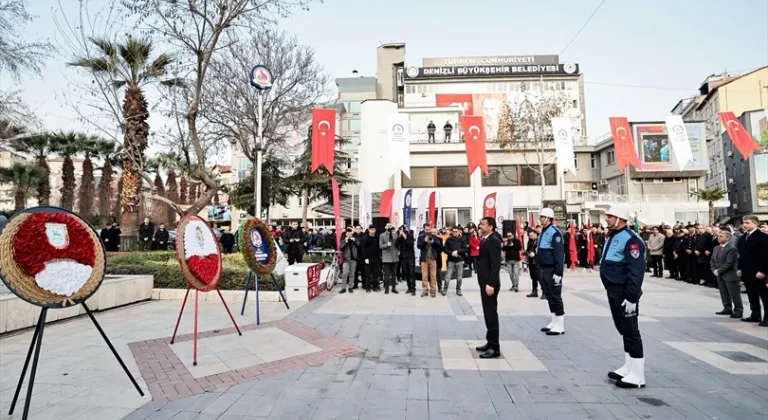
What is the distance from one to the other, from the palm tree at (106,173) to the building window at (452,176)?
2402cm

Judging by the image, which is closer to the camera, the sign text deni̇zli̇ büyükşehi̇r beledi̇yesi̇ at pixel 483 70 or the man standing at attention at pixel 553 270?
the man standing at attention at pixel 553 270

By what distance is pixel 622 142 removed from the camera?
26.3 m

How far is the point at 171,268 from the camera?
1056 centimetres

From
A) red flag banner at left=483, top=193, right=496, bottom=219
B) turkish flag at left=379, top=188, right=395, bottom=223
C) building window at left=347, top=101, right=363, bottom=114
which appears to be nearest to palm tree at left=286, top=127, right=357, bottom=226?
turkish flag at left=379, top=188, right=395, bottom=223

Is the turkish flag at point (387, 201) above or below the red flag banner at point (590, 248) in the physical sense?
above

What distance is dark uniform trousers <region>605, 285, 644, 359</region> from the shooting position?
4.26 meters

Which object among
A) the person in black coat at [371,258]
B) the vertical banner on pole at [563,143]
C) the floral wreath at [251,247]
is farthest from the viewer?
the vertical banner on pole at [563,143]

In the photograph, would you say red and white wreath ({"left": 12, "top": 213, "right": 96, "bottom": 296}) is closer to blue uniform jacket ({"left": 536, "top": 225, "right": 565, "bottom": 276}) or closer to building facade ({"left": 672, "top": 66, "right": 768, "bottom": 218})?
blue uniform jacket ({"left": 536, "top": 225, "right": 565, "bottom": 276})

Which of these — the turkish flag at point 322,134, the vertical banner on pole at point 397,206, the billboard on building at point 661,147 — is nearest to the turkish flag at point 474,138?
the vertical banner on pole at point 397,206

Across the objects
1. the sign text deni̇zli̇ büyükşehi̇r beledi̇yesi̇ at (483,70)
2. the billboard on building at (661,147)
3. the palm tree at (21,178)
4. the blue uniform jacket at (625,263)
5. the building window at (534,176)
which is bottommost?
the blue uniform jacket at (625,263)

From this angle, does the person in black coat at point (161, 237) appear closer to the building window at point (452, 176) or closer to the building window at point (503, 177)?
the building window at point (452, 176)

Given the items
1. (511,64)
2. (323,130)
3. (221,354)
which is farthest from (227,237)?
(511,64)

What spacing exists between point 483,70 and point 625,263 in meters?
56.2

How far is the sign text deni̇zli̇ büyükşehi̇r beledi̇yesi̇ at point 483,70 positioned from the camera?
181ft
